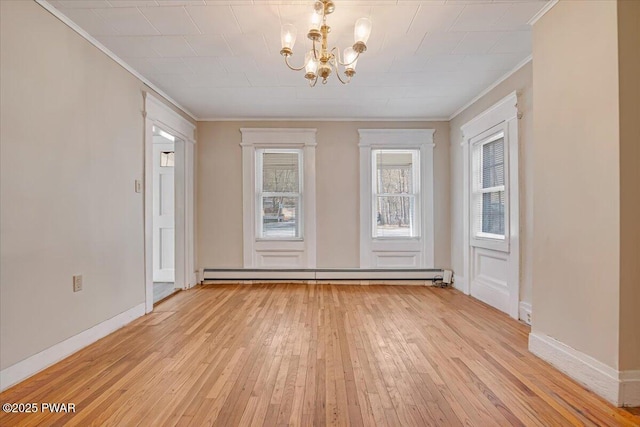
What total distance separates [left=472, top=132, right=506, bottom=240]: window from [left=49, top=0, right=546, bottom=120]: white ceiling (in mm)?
700

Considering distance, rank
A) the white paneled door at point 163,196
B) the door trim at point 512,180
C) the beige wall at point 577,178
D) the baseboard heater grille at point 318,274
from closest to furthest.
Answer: the beige wall at point 577,178 < the door trim at point 512,180 < the baseboard heater grille at point 318,274 < the white paneled door at point 163,196

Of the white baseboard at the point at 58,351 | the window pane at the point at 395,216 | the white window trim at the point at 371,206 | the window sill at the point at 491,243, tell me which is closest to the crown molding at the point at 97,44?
→ the white baseboard at the point at 58,351

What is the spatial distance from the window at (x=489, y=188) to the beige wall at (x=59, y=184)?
155 inches

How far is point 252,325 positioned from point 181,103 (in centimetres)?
304

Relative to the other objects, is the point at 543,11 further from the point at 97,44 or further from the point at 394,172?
the point at 97,44

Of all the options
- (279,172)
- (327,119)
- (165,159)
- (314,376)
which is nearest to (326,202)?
(279,172)

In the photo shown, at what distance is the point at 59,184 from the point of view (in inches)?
92.0

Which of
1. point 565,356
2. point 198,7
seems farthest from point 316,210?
point 565,356

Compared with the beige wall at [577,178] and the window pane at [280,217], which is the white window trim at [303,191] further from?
the beige wall at [577,178]

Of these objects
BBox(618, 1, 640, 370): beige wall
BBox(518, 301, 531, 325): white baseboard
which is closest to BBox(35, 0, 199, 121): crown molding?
BBox(618, 1, 640, 370): beige wall

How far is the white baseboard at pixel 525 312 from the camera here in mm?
3061

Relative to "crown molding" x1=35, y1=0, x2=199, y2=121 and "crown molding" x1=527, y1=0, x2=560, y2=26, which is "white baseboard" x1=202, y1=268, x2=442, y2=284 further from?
"crown molding" x1=527, y1=0, x2=560, y2=26

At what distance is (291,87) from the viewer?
12.0 feet

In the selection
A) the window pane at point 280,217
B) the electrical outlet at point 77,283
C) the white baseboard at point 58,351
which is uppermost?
the window pane at point 280,217
